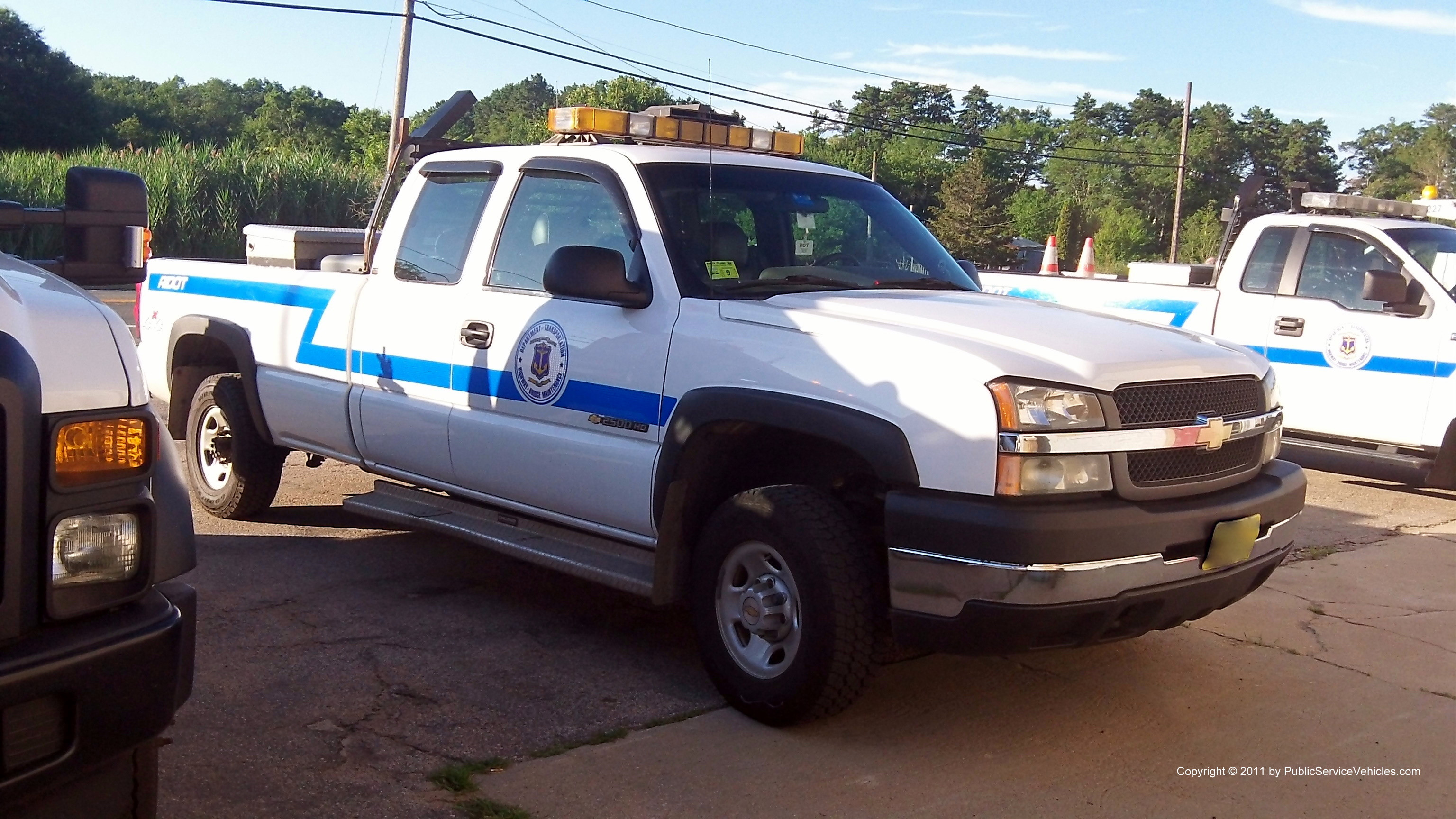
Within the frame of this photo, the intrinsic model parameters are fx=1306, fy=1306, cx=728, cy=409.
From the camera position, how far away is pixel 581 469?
462 cm

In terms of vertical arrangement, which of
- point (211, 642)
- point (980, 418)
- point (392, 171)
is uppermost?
point (392, 171)

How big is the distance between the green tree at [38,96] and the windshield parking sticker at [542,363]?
47.5 meters

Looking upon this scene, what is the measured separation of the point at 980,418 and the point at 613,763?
1.43 meters

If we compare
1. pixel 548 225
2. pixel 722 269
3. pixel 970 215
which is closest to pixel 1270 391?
pixel 722 269

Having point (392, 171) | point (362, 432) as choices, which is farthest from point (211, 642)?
point (392, 171)

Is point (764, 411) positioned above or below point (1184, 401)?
below

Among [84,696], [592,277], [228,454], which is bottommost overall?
[228,454]

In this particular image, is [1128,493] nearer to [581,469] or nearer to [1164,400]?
[1164,400]

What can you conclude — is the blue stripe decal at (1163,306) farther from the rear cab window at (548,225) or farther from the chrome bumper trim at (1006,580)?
the chrome bumper trim at (1006,580)

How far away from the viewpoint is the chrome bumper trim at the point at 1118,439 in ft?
11.7

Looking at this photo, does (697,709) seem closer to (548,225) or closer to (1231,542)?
(1231,542)

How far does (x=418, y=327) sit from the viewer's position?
531 centimetres

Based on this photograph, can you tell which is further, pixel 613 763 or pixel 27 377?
pixel 613 763

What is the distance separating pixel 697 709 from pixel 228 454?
338 cm
